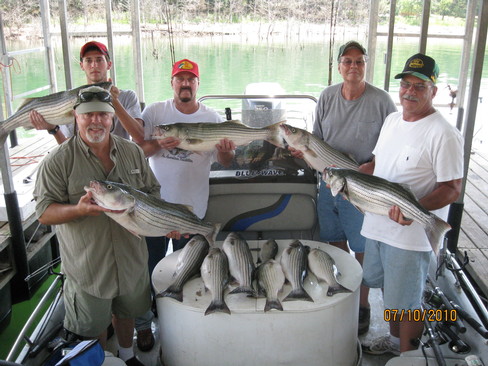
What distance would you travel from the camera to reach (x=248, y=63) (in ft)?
81.9

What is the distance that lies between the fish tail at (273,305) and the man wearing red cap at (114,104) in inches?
61.2

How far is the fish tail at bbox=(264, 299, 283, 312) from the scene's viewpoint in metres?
2.80

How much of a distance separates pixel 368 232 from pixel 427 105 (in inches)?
34.7

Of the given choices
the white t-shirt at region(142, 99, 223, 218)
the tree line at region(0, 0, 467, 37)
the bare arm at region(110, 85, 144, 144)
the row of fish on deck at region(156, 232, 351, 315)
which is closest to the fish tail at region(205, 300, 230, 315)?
the row of fish on deck at region(156, 232, 351, 315)

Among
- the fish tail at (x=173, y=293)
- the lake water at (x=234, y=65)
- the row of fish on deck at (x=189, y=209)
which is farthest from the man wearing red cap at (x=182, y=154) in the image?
the lake water at (x=234, y=65)

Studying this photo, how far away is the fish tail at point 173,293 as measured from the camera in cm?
294

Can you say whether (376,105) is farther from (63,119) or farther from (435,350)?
(63,119)

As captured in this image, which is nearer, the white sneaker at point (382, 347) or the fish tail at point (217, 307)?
the fish tail at point (217, 307)

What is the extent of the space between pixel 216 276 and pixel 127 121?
1.27 meters

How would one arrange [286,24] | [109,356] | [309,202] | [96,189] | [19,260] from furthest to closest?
[286,24], [19,260], [309,202], [109,356], [96,189]

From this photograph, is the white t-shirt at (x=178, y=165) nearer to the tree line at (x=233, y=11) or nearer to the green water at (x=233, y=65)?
the tree line at (x=233, y=11)

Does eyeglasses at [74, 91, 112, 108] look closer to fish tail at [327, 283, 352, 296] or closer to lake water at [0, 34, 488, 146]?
fish tail at [327, 283, 352, 296]

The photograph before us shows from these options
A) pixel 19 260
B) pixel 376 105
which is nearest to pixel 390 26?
pixel 376 105

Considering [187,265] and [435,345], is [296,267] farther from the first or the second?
[435,345]
